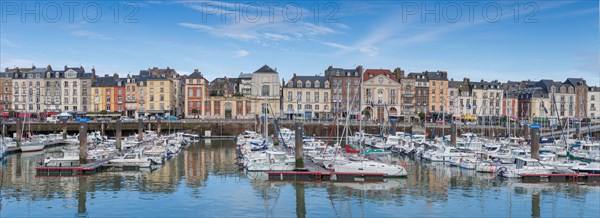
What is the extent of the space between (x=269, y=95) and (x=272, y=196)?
2645 inches

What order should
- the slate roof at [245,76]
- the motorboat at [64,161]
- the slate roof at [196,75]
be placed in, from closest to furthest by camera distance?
the motorboat at [64,161] → the slate roof at [196,75] → the slate roof at [245,76]

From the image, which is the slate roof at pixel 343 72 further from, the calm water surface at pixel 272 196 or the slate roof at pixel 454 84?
the calm water surface at pixel 272 196

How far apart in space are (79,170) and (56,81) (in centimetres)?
6880

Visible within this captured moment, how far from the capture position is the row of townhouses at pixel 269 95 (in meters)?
97.9

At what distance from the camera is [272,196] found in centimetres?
3231

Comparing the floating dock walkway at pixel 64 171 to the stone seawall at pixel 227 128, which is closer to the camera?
the floating dock walkway at pixel 64 171

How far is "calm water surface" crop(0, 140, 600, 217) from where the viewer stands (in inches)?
1118

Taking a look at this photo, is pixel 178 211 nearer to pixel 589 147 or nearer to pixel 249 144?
pixel 249 144

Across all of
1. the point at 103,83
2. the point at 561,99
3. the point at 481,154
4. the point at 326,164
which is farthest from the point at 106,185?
the point at 561,99

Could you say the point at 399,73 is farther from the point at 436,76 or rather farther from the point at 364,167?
the point at 364,167

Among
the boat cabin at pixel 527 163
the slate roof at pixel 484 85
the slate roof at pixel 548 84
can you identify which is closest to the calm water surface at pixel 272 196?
the boat cabin at pixel 527 163

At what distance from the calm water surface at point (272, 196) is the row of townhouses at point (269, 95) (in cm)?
5571

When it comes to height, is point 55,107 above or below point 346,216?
above

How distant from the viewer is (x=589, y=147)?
54.8 metres
